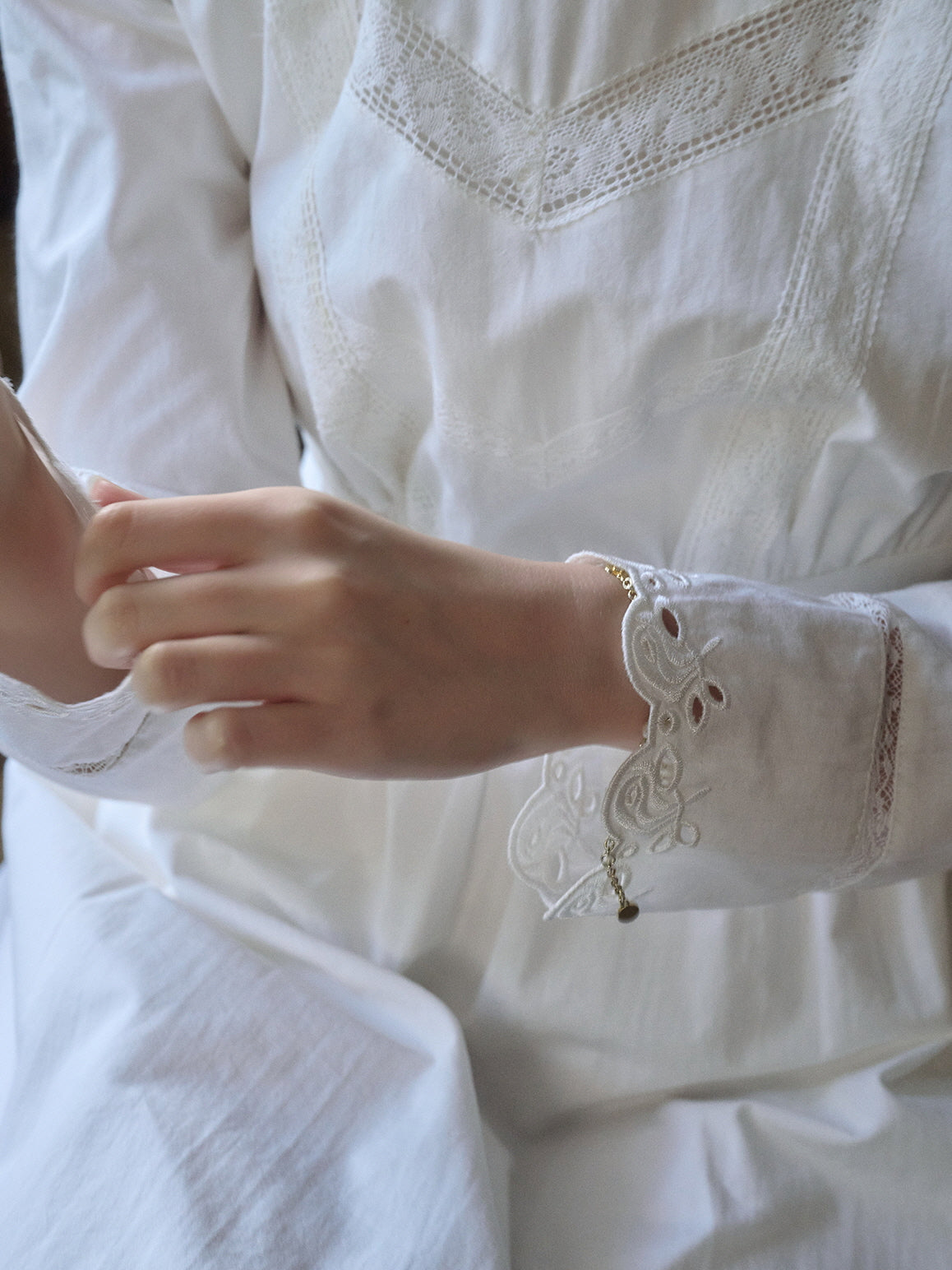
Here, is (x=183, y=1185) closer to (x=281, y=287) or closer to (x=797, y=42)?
(x=281, y=287)

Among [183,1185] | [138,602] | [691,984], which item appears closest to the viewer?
[138,602]

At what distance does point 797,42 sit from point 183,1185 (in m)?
0.63

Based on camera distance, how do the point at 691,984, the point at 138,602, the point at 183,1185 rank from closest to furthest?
the point at 138,602 → the point at 183,1185 → the point at 691,984

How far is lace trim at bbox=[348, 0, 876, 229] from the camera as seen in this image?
45 cm

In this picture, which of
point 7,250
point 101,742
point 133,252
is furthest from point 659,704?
point 7,250

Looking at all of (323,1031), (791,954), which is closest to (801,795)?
(791,954)

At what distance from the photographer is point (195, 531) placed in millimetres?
369

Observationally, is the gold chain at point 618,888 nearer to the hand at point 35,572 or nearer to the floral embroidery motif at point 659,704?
the floral embroidery motif at point 659,704

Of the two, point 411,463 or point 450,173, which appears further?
point 411,463

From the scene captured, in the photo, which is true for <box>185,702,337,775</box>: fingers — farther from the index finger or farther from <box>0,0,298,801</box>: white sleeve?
<box>0,0,298,801</box>: white sleeve

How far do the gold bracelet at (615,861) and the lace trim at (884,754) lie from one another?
13cm

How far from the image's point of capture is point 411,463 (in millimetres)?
638

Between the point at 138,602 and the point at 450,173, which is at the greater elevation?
the point at 450,173

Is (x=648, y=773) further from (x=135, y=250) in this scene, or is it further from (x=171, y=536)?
(x=135, y=250)
